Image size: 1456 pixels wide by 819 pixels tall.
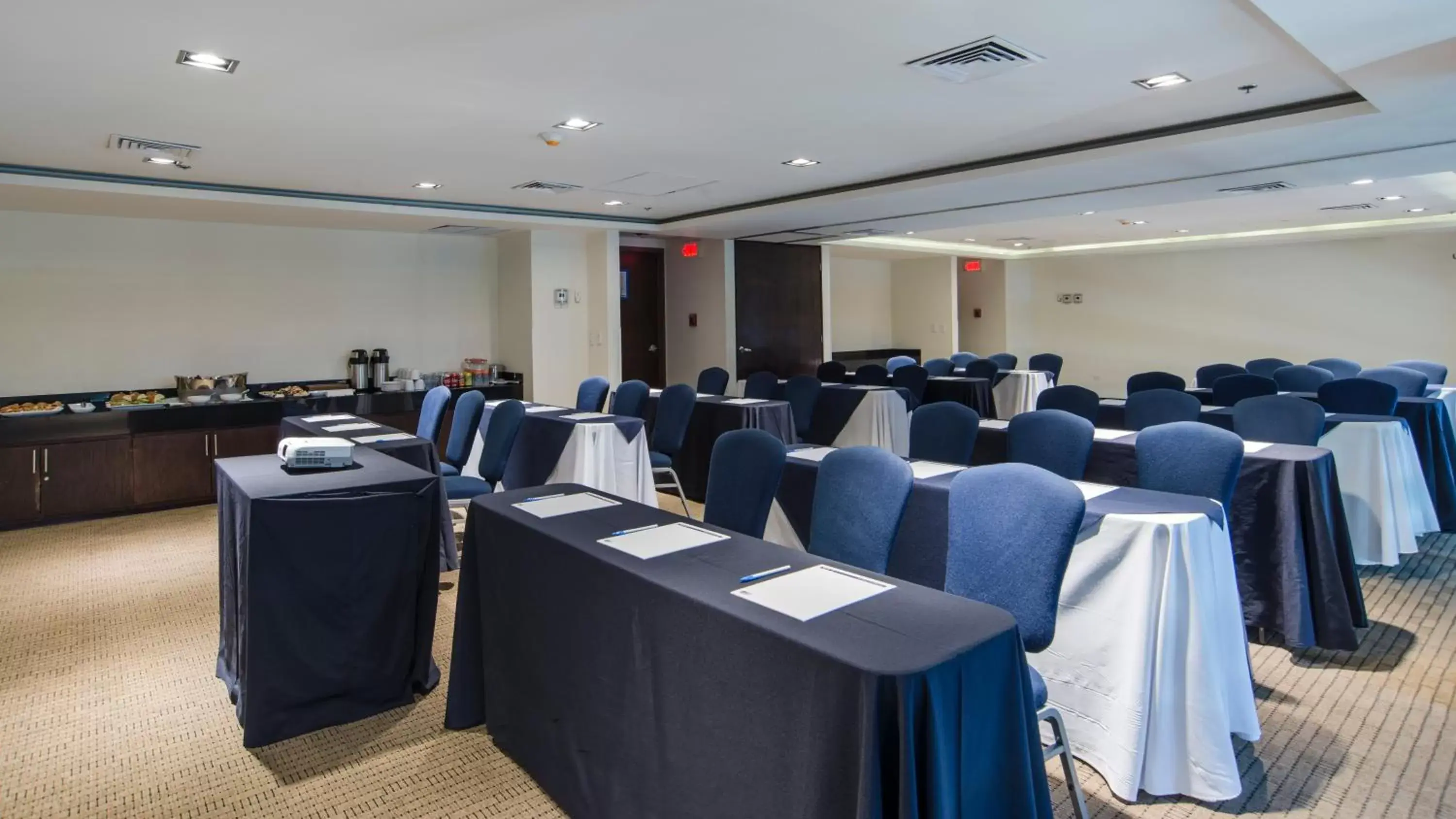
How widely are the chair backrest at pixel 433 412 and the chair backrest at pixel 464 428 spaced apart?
A: 0.76 feet

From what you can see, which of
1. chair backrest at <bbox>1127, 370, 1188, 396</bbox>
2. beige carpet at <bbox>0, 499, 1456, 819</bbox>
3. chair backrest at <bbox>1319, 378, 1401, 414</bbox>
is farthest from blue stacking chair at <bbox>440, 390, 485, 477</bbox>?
chair backrest at <bbox>1319, 378, 1401, 414</bbox>

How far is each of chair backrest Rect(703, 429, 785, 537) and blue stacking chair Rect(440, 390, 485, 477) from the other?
230 cm

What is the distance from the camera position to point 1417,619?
12.4ft

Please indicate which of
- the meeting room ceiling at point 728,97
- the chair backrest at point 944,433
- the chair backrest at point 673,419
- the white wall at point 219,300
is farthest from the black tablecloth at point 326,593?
the white wall at point 219,300

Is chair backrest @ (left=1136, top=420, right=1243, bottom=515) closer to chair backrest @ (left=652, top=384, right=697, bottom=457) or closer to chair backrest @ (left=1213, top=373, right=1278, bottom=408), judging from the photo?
chair backrest @ (left=652, top=384, right=697, bottom=457)

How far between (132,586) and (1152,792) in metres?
5.11

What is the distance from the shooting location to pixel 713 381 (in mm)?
7816

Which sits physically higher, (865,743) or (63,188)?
(63,188)

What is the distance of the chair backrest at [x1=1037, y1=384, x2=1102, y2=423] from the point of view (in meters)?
5.32

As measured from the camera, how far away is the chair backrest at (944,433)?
162 inches

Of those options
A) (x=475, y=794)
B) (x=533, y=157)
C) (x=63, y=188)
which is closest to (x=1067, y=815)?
(x=475, y=794)

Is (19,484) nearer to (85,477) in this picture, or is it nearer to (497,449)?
Result: (85,477)

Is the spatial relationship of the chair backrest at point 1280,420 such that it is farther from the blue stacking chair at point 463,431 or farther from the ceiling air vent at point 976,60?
the blue stacking chair at point 463,431

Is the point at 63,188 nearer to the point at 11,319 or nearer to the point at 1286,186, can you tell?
the point at 11,319
